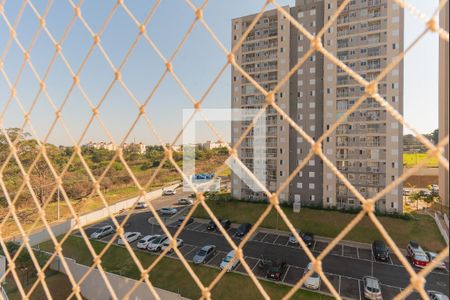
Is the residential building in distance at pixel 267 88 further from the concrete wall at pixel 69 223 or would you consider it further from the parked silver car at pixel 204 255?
the concrete wall at pixel 69 223

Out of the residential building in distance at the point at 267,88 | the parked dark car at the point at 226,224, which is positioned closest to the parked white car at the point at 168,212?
the parked dark car at the point at 226,224

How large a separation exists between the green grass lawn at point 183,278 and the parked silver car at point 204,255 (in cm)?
15

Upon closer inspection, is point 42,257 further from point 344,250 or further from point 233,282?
point 344,250

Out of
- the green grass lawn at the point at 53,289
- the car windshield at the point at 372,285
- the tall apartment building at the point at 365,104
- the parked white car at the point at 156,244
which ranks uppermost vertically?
the tall apartment building at the point at 365,104

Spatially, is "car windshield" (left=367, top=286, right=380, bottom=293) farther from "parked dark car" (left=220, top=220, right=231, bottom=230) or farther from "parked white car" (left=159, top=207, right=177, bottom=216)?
"parked white car" (left=159, top=207, right=177, bottom=216)

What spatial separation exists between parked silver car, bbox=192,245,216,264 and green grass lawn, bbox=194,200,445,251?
6.24 feet

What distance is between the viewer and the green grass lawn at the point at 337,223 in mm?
5332

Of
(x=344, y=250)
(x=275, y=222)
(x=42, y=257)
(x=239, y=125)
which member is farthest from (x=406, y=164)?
(x=42, y=257)

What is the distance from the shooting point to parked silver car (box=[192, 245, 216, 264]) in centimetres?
429

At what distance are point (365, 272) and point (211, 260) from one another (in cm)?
253

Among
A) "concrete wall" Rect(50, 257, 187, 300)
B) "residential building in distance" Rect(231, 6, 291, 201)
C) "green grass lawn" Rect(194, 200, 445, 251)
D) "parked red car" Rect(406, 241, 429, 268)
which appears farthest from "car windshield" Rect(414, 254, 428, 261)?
"concrete wall" Rect(50, 257, 187, 300)

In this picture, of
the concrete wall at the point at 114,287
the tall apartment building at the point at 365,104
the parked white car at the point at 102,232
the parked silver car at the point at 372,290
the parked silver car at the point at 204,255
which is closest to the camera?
the concrete wall at the point at 114,287

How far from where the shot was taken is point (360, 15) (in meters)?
6.99

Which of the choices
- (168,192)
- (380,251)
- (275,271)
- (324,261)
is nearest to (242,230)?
(324,261)
